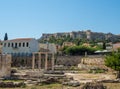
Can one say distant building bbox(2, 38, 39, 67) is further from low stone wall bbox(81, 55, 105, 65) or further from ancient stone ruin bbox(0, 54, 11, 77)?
ancient stone ruin bbox(0, 54, 11, 77)

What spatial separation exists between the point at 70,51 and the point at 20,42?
30912 millimetres

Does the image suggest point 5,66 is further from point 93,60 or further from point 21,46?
point 93,60

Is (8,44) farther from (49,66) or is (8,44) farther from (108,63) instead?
(108,63)

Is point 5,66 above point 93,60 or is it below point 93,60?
below

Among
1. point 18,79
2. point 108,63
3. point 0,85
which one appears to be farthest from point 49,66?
point 0,85

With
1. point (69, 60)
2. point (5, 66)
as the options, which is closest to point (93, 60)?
point (69, 60)

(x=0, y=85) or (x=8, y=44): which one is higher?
(x=8, y=44)

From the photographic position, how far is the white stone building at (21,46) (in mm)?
69781

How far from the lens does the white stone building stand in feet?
229

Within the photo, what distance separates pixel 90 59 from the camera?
226 feet

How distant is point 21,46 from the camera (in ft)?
231

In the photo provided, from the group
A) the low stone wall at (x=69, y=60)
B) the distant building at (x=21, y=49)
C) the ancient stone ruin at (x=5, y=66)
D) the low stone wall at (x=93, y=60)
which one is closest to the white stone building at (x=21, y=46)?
the distant building at (x=21, y=49)

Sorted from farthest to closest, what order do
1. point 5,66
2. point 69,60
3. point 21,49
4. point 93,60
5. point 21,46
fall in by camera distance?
point 69,60
point 21,49
point 21,46
point 93,60
point 5,66

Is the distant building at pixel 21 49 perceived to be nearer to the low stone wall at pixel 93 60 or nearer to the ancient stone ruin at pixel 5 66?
the low stone wall at pixel 93 60
